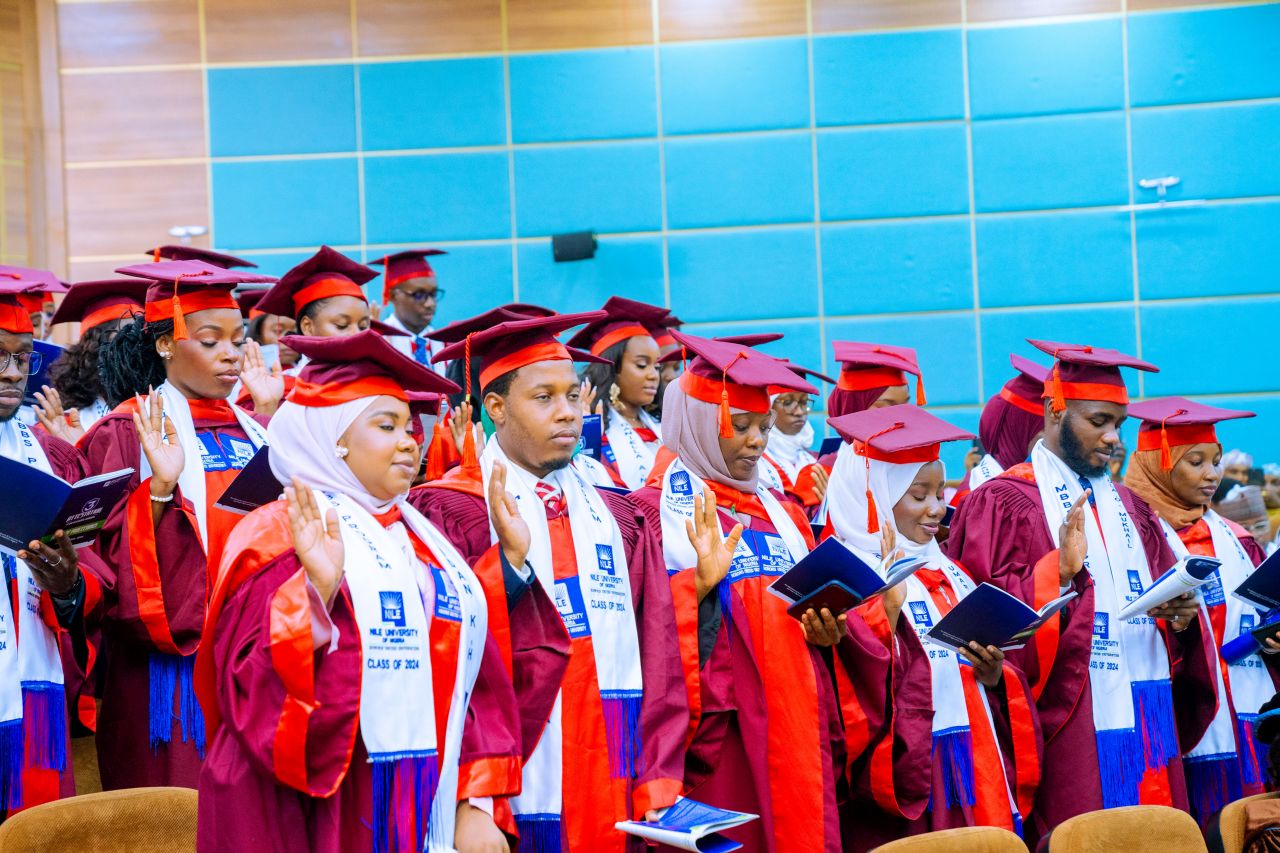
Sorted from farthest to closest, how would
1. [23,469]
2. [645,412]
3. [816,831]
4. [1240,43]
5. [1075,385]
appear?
[1240,43], [645,412], [1075,385], [816,831], [23,469]

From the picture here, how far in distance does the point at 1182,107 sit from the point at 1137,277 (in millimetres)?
1074

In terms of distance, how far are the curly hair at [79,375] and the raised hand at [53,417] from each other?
7.8 inches

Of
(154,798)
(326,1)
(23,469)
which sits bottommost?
(154,798)

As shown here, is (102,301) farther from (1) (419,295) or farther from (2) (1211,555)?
(2) (1211,555)

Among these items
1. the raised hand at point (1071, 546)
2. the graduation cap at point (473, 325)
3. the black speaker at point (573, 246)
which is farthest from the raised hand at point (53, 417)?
the black speaker at point (573, 246)

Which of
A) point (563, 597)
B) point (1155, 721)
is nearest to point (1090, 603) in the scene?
point (1155, 721)

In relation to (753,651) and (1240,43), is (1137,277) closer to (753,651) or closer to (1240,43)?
(1240,43)

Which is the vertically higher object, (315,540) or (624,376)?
(624,376)

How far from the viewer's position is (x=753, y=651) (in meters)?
3.99

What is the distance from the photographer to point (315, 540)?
2.82 meters

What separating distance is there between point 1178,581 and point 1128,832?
4.23 ft

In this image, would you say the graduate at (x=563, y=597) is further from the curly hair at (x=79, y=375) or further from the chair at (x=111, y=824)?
the curly hair at (x=79, y=375)

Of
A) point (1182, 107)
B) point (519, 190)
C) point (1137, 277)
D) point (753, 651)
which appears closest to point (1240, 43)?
point (1182, 107)

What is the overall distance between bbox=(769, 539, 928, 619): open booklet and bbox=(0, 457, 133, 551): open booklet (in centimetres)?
169
